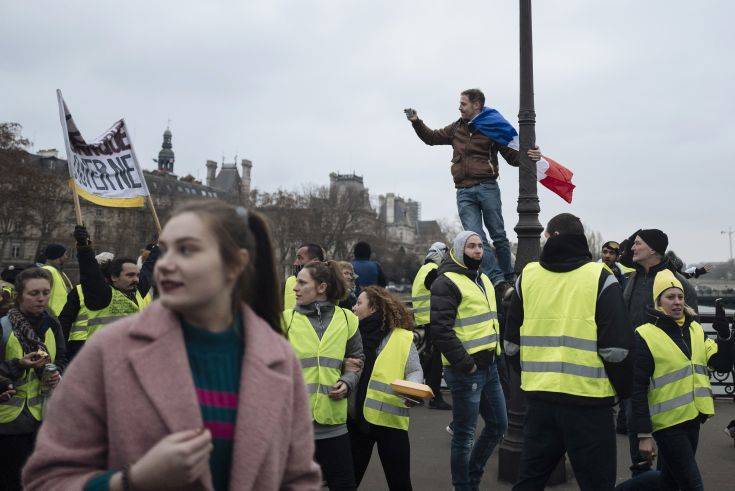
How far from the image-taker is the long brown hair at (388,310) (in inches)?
188

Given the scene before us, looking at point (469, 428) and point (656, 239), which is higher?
point (656, 239)

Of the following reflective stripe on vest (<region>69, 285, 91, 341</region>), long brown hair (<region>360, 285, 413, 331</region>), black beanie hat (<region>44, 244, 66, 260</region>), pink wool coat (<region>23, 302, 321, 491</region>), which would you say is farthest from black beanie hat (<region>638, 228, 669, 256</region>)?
black beanie hat (<region>44, 244, 66, 260</region>)

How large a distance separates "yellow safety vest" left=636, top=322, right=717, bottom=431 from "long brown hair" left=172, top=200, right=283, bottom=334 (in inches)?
122

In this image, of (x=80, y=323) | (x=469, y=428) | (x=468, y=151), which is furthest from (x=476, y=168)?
(x=80, y=323)

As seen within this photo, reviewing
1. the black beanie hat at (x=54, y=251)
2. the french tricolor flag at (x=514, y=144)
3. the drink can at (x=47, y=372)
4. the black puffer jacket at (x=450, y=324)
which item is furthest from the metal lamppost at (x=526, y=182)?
the black beanie hat at (x=54, y=251)

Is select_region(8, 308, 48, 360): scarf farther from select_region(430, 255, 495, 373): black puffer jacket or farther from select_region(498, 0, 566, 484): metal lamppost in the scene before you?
select_region(498, 0, 566, 484): metal lamppost

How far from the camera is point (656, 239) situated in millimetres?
5227

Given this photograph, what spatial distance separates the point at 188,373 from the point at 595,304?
2553 mm

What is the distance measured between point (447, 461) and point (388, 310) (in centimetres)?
213

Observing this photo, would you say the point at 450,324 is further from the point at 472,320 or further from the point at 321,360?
the point at 321,360

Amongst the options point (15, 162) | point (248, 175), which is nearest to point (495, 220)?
point (15, 162)

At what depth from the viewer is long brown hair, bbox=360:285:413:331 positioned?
4773mm

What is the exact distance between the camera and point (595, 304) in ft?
11.4

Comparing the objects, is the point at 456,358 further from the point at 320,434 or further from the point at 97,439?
the point at 97,439
